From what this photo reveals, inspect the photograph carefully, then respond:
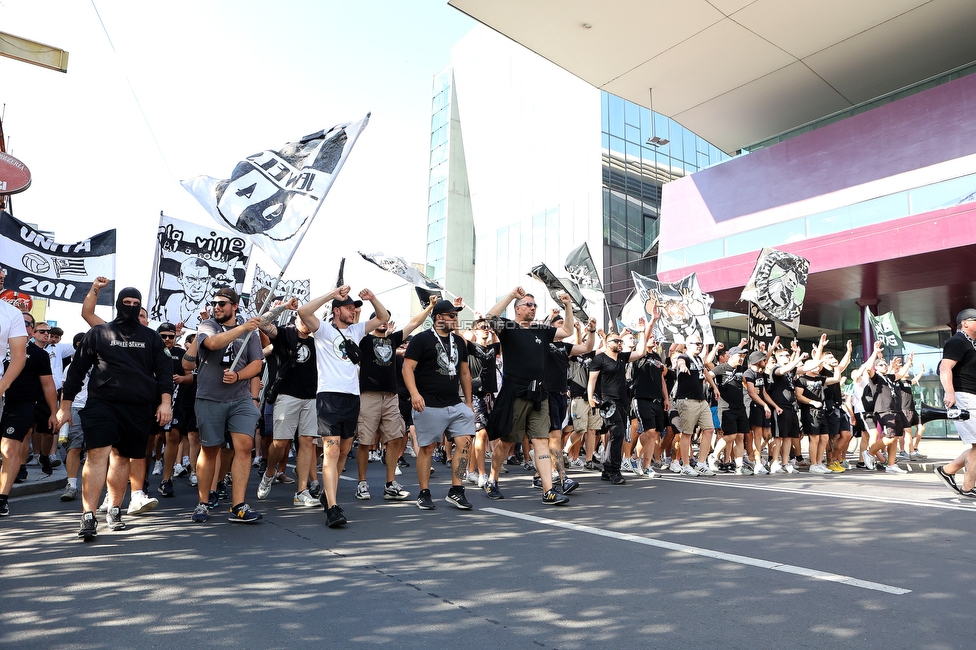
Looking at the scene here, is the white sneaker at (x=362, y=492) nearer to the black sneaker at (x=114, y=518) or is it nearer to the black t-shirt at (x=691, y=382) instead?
the black sneaker at (x=114, y=518)

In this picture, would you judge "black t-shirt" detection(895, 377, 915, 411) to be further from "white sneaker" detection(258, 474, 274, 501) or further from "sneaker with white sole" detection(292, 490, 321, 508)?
"white sneaker" detection(258, 474, 274, 501)

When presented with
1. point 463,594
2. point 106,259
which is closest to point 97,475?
point 463,594

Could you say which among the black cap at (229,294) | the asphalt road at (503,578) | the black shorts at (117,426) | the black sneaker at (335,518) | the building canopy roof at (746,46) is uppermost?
the building canopy roof at (746,46)

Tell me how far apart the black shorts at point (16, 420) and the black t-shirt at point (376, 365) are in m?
3.25

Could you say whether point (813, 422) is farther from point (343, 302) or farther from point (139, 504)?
point (139, 504)

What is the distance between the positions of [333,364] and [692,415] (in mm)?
6344

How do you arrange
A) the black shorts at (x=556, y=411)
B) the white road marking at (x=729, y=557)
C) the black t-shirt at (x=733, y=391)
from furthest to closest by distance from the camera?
the black t-shirt at (x=733, y=391) < the black shorts at (x=556, y=411) < the white road marking at (x=729, y=557)

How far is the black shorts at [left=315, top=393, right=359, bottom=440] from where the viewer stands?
6215 millimetres

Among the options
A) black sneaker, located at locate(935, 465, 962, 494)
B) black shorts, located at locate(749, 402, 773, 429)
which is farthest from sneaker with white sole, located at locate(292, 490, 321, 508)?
black shorts, located at locate(749, 402, 773, 429)

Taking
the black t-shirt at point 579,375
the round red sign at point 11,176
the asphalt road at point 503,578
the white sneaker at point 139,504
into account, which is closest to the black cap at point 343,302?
the asphalt road at point 503,578

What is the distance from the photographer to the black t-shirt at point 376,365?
7.55 meters

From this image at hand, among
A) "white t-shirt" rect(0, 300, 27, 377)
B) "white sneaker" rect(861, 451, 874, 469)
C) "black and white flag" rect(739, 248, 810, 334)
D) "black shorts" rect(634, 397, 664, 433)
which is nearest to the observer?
"white t-shirt" rect(0, 300, 27, 377)

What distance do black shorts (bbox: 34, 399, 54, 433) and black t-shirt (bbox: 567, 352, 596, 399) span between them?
24.3 feet

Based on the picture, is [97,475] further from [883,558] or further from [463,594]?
[883,558]
